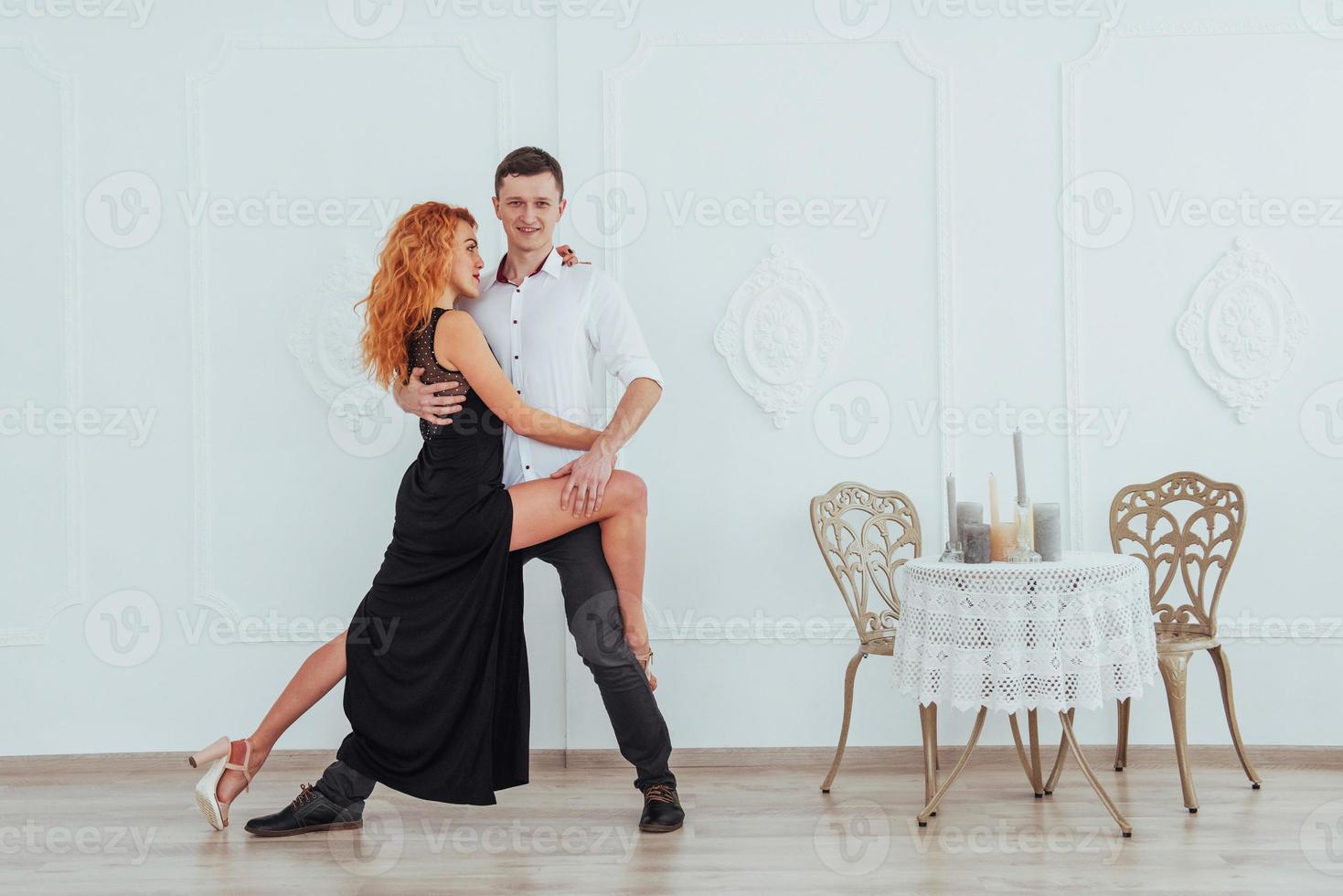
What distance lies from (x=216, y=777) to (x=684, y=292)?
83.1 inches

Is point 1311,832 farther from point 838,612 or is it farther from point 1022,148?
point 1022,148

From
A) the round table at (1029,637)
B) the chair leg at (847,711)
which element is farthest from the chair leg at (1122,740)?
the chair leg at (847,711)

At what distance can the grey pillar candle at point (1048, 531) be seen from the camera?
9.44 ft

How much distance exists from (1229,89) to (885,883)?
2.95 m

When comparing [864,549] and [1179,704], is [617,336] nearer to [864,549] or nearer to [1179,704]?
[864,549]

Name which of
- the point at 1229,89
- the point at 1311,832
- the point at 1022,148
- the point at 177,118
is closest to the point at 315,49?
the point at 177,118

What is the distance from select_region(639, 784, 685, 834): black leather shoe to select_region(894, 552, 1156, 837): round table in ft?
2.35

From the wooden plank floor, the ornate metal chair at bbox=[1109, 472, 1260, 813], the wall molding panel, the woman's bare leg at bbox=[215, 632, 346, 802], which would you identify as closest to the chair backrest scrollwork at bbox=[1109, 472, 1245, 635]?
the ornate metal chair at bbox=[1109, 472, 1260, 813]

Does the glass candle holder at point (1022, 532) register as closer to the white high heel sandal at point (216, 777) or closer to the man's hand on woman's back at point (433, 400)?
the man's hand on woman's back at point (433, 400)

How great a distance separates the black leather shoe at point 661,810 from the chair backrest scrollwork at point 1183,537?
1.63 m

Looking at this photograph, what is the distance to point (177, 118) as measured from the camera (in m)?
3.67

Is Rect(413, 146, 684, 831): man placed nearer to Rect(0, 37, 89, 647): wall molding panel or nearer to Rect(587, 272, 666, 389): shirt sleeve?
Rect(587, 272, 666, 389): shirt sleeve

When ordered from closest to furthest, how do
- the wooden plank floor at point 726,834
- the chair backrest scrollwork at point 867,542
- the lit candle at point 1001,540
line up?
the wooden plank floor at point 726,834, the lit candle at point 1001,540, the chair backrest scrollwork at point 867,542

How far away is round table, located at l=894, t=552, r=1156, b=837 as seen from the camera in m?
2.67
